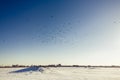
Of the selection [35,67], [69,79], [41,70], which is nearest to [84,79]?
[69,79]

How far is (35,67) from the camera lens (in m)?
47.4

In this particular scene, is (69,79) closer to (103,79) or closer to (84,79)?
(84,79)

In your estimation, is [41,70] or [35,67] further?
[35,67]

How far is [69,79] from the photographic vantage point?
27.3 m

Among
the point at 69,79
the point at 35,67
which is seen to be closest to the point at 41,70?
the point at 35,67

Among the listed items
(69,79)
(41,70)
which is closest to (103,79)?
(69,79)

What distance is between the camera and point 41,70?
4316 centimetres

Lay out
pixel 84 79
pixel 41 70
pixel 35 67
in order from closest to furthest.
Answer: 1. pixel 84 79
2. pixel 41 70
3. pixel 35 67

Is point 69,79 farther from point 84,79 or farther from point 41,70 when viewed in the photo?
point 41,70

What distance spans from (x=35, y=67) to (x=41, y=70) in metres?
4.70

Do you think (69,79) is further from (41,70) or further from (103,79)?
(41,70)

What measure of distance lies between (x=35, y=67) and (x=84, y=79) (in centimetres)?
2263

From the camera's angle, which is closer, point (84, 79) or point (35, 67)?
point (84, 79)

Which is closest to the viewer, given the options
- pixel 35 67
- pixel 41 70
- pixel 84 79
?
pixel 84 79
